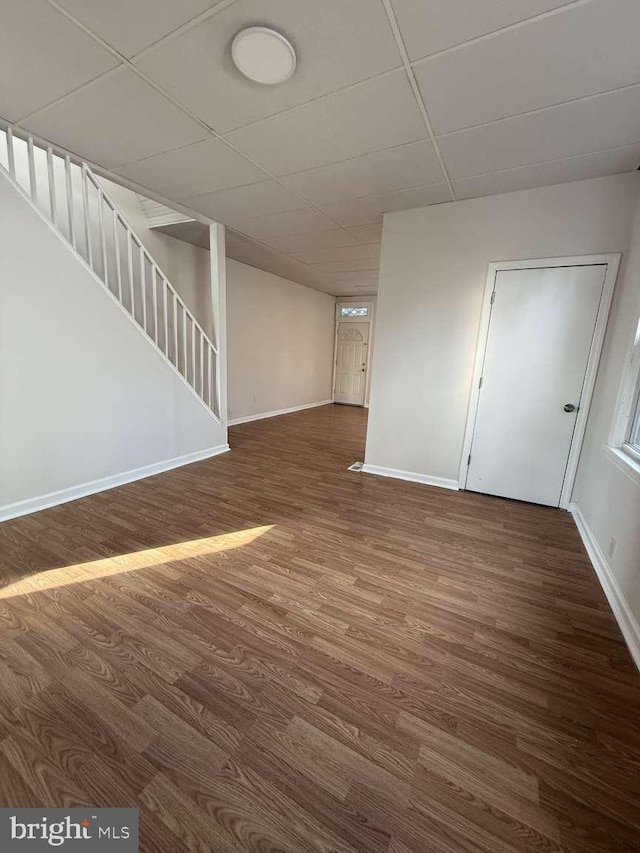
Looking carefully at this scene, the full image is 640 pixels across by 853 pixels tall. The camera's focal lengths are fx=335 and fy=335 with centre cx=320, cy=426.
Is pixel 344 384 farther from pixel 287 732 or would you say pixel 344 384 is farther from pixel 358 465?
pixel 287 732

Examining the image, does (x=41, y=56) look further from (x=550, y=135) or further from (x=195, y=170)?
(x=550, y=135)

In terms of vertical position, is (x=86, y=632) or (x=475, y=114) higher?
(x=475, y=114)

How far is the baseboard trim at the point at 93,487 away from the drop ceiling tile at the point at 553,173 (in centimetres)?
374

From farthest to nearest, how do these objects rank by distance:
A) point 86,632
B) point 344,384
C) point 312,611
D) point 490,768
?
point 344,384, point 312,611, point 86,632, point 490,768

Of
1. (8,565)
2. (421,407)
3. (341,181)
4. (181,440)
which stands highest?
(341,181)

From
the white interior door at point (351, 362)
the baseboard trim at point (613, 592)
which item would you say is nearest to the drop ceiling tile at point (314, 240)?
the baseboard trim at point (613, 592)

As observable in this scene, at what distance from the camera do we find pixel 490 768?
1111mm

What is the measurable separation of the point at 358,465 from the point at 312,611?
2.42 metres

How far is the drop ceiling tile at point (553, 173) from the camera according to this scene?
229 centimetres

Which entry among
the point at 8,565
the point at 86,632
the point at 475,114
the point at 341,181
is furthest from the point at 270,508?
the point at 475,114

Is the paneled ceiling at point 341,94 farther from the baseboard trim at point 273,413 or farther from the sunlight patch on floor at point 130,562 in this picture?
the baseboard trim at point 273,413

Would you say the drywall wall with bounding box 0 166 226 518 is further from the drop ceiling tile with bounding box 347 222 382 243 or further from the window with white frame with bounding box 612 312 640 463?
the window with white frame with bounding box 612 312 640 463

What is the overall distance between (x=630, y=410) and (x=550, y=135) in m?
1.83

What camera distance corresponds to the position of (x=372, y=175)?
2623mm
